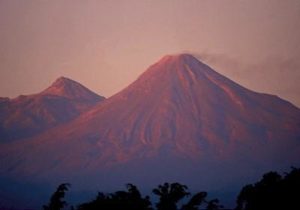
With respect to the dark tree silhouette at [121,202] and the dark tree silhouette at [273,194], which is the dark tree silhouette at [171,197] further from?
the dark tree silhouette at [273,194]

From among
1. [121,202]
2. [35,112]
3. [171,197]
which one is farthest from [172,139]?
[121,202]

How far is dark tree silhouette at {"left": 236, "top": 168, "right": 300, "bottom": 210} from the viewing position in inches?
637

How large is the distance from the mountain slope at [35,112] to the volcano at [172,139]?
618 inches

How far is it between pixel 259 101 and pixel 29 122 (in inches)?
2197

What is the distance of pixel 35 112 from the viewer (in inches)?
6949

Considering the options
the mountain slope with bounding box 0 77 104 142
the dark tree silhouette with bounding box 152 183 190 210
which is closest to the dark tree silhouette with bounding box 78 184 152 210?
the dark tree silhouette with bounding box 152 183 190 210

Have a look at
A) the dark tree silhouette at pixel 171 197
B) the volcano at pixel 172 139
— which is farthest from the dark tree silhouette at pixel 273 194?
the volcano at pixel 172 139

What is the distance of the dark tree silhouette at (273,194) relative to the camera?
16172 mm

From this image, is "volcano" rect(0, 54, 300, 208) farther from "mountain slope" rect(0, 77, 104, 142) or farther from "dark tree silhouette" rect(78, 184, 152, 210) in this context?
"dark tree silhouette" rect(78, 184, 152, 210)

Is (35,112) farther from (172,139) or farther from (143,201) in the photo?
(143,201)

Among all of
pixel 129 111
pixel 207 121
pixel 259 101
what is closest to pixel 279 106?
pixel 259 101

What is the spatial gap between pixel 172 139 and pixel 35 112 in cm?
5533

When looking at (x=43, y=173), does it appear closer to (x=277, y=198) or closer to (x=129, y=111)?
(x=129, y=111)

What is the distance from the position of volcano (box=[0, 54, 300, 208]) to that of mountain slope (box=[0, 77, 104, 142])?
51.5ft
